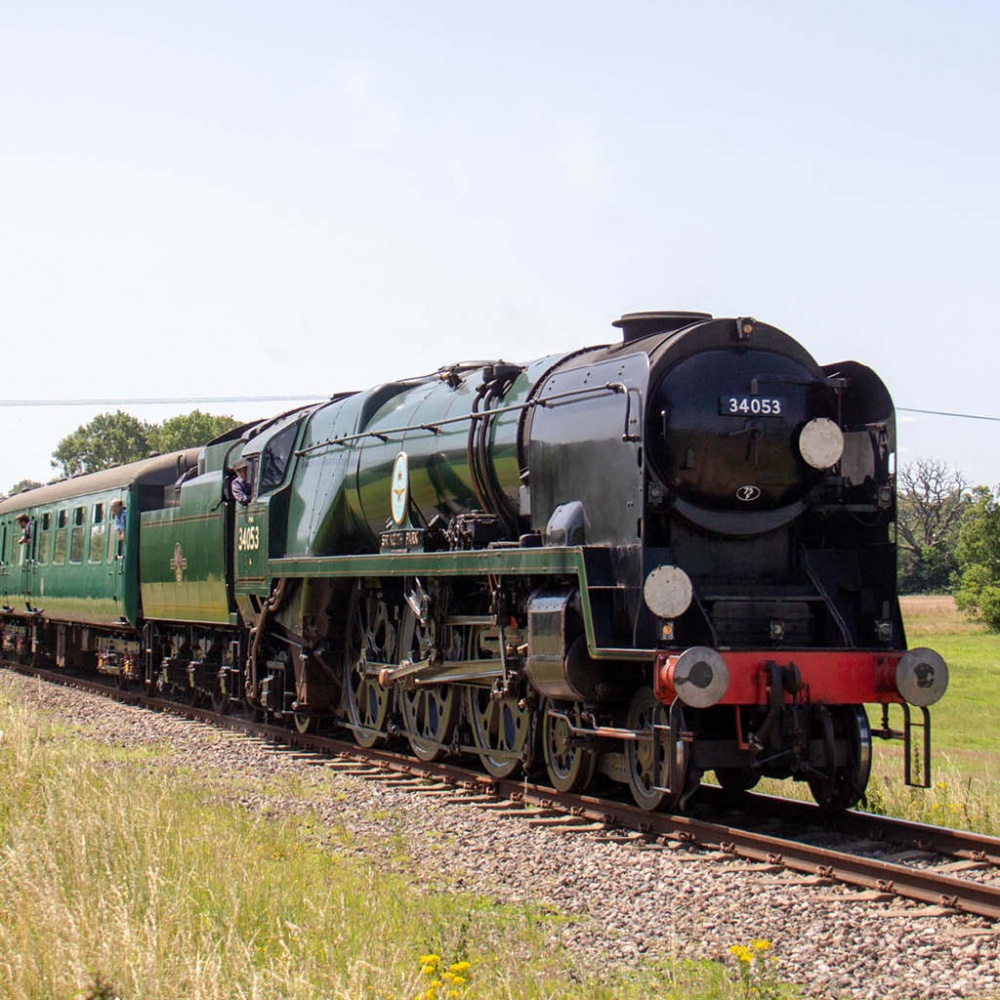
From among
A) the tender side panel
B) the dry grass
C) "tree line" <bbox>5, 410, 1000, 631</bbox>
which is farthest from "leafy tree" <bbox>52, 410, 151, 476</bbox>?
the tender side panel

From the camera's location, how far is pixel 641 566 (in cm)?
860

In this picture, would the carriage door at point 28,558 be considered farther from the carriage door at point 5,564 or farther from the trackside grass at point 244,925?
the trackside grass at point 244,925

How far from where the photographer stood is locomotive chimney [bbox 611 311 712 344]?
31.7ft

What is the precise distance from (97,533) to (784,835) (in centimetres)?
1438

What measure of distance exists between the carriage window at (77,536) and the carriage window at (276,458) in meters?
7.76

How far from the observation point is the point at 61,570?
22.0 meters

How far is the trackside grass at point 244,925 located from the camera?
4.70m

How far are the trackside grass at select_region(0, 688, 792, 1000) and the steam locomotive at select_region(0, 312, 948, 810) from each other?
2.09 meters

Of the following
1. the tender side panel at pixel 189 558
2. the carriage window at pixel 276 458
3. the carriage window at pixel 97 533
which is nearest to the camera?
the carriage window at pixel 276 458

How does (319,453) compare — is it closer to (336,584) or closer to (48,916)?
(336,584)

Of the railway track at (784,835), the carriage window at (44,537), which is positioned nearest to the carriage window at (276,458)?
the railway track at (784,835)

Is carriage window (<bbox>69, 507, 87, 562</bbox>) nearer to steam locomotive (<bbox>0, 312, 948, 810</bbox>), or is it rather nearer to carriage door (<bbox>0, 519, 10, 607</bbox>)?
carriage door (<bbox>0, 519, 10, 607</bbox>)

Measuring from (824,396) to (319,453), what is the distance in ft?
20.2

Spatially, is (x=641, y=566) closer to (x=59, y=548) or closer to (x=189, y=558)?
(x=189, y=558)
